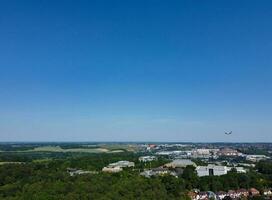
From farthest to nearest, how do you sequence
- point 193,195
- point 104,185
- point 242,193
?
point 242,193 < point 193,195 < point 104,185

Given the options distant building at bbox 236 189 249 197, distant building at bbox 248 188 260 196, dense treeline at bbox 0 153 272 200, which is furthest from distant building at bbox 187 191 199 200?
distant building at bbox 248 188 260 196

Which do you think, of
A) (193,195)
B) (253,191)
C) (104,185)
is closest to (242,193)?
(253,191)

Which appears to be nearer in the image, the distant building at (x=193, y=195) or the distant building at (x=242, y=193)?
the distant building at (x=193, y=195)

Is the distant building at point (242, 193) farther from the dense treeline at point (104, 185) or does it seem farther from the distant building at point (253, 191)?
the dense treeline at point (104, 185)

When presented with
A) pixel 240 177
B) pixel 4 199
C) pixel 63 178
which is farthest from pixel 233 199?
pixel 4 199

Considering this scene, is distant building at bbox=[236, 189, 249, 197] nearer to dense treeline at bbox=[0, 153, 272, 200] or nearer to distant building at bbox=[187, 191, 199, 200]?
dense treeline at bbox=[0, 153, 272, 200]

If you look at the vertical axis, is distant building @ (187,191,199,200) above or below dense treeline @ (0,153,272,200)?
below

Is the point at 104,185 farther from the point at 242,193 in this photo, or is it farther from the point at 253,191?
the point at 253,191

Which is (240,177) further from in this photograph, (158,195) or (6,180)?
(6,180)

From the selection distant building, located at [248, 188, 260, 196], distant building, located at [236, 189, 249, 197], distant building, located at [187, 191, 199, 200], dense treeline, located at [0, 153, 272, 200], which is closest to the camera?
dense treeline, located at [0, 153, 272, 200]

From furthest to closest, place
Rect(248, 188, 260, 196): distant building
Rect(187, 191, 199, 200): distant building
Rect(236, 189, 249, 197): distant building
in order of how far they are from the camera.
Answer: Rect(248, 188, 260, 196): distant building, Rect(236, 189, 249, 197): distant building, Rect(187, 191, 199, 200): distant building

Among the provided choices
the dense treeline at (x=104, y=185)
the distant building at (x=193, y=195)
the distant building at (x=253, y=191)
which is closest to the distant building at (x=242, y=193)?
the distant building at (x=253, y=191)
